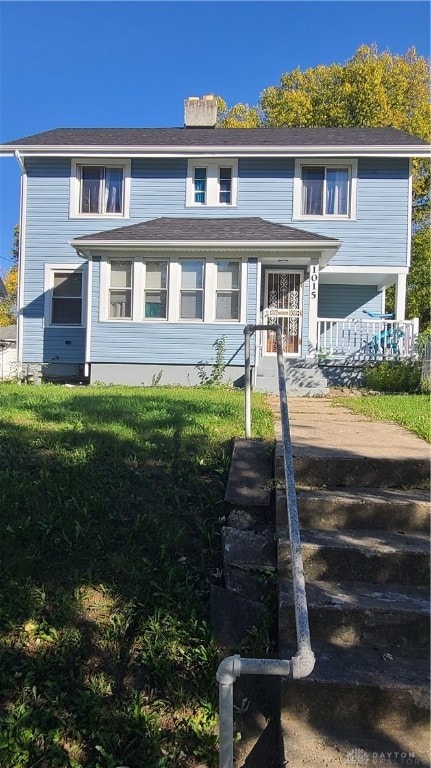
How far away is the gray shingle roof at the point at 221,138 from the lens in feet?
48.8

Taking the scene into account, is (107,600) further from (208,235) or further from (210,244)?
(208,235)

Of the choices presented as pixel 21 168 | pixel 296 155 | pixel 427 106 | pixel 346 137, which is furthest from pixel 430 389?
pixel 427 106

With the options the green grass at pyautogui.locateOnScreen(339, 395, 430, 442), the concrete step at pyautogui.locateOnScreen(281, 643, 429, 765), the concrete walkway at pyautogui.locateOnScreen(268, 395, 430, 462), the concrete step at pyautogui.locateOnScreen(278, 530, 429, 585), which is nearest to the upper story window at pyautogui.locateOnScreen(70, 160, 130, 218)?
the green grass at pyautogui.locateOnScreen(339, 395, 430, 442)

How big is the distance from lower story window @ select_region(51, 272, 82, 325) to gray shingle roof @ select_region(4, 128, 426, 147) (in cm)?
351

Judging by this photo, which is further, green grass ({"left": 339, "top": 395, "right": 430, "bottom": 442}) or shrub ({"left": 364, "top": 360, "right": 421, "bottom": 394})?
shrub ({"left": 364, "top": 360, "right": 421, "bottom": 394})

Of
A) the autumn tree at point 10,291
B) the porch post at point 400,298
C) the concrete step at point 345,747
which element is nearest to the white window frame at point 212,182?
the porch post at point 400,298


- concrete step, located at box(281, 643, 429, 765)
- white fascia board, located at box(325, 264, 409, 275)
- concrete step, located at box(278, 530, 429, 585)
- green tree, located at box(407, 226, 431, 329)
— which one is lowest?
concrete step, located at box(281, 643, 429, 765)

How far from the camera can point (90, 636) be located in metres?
2.82

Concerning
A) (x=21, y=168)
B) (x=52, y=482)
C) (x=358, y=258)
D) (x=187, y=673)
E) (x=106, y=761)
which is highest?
(x=21, y=168)

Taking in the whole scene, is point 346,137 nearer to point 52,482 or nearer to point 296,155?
point 296,155

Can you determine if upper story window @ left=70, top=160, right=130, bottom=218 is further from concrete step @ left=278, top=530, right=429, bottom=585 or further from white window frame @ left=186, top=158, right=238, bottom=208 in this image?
concrete step @ left=278, top=530, right=429, bottom=585

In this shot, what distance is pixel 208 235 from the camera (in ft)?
41.9

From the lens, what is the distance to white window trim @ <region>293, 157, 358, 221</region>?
14758 mm

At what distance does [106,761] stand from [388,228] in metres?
14.8
